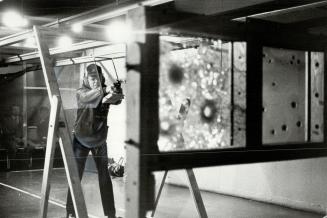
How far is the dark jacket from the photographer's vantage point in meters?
4.57

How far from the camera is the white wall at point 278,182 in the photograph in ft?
18.0

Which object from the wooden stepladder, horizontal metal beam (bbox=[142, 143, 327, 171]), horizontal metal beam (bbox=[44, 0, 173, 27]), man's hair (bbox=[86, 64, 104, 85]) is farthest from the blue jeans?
horizontal metal beam (bbox=[142, 143, 327, 171])

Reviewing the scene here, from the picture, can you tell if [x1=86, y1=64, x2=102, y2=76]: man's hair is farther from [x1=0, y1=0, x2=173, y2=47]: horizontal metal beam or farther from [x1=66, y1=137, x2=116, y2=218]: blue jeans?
[x1=66, y1=137, x2=116, y2=218]: blue jeans

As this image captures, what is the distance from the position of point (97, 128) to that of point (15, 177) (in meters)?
4.52

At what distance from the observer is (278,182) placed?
235 inches

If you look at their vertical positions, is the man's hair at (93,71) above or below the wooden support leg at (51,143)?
above

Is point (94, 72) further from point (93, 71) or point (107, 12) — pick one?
point (107, 12)

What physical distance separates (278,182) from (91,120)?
2.94 metres

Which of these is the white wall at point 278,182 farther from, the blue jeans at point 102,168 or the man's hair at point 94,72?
the man's hair at point 94,72

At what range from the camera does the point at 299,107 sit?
2404 millimetres

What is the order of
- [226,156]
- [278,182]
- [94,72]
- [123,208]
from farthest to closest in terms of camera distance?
[278,182] → [123,208] → [94,72] → [226,156]

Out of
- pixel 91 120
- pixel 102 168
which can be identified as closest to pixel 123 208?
pixel 102 168

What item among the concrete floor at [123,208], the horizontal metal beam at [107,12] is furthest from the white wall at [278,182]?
the horizontal metal beam at [107,12]

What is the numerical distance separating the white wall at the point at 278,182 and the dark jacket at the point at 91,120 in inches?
106
